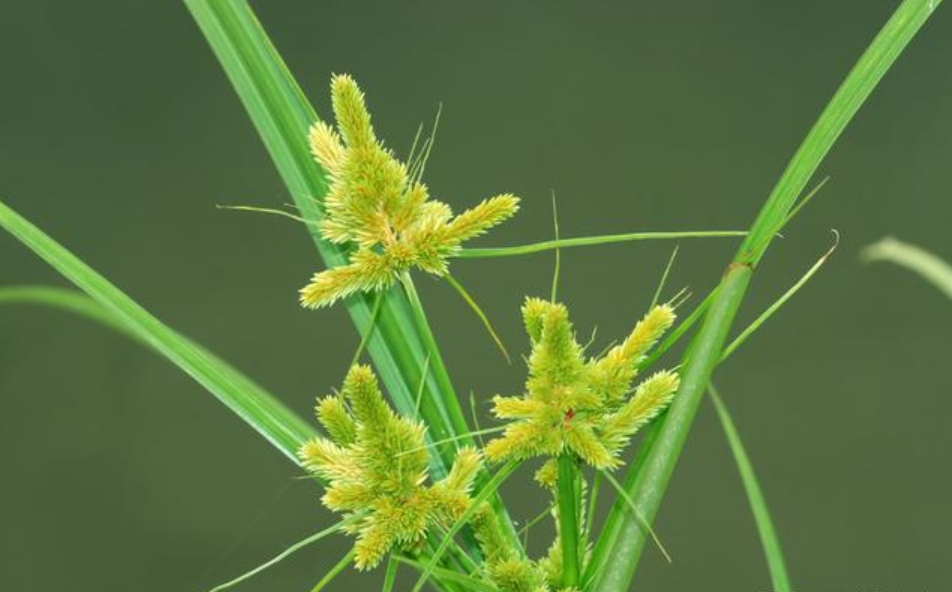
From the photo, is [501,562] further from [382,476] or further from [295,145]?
[295,145]

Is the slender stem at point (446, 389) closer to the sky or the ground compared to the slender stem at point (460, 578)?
closer to the sky

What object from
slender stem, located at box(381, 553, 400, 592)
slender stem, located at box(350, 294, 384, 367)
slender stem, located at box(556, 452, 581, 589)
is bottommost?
slender stem, located at box(381, 553, 400, 592)

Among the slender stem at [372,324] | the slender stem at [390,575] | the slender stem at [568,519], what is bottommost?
the slender stem at [390,575]

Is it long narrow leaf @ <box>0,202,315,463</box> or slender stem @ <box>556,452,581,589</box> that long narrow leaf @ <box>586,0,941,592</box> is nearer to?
slender stem @ <box>556,452,581,589</box>

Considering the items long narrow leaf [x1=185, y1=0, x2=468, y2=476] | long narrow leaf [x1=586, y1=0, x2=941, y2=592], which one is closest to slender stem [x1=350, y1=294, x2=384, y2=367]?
long narrow leaf [x1=185, y1=0, x2=468, y2=476]

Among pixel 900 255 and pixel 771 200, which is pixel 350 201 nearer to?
pixel 771 200

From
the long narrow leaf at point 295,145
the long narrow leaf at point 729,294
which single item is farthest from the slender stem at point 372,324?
the long narrow leaf at point 729,294

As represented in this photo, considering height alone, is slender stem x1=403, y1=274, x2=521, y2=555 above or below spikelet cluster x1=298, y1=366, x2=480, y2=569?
above

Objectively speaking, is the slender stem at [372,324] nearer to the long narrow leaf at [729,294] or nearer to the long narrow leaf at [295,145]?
the long narrow leaf at [295,145]
